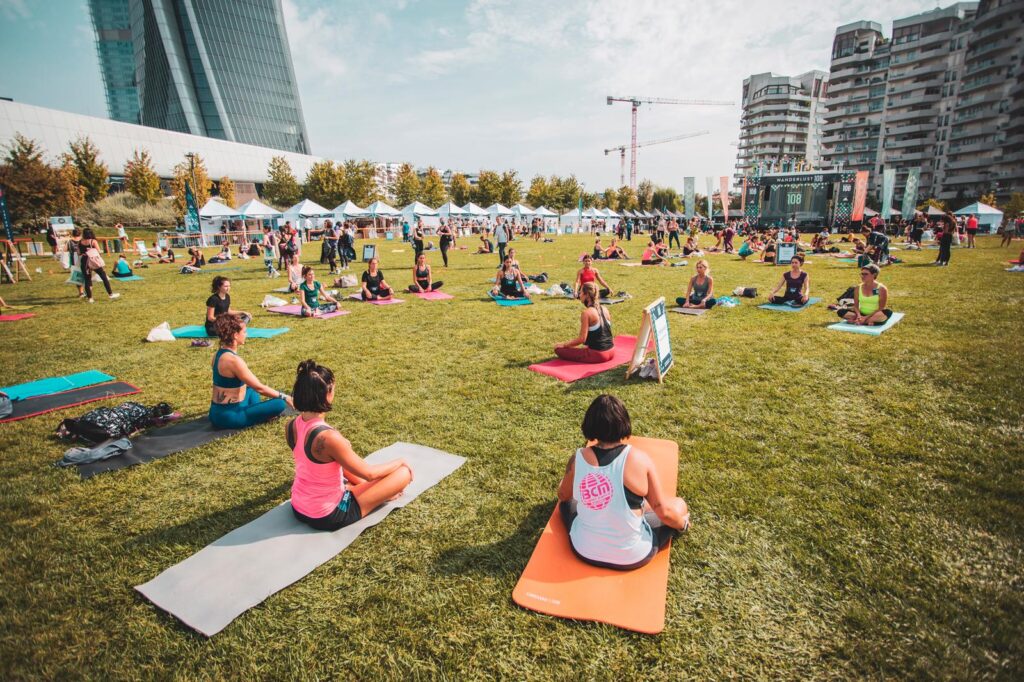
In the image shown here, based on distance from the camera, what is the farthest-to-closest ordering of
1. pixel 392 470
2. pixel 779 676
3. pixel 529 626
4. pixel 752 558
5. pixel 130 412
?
pixel 130 412
pixel 392 470
pixel 752 558
pixel 529 626
pixel 779 676

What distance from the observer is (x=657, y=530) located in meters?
3.41

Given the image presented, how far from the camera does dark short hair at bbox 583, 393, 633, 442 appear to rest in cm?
292

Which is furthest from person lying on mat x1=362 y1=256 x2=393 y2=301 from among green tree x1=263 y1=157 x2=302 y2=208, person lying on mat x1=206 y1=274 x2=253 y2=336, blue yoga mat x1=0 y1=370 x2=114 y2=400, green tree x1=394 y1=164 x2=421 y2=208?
green tree x1=263 y1=157 x2=302 y2=208

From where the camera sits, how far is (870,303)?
9133 millimetres

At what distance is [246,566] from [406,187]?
6396 centimetres

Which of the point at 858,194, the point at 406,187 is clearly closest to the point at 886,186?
the point at 858,194

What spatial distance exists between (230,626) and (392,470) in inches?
58.4

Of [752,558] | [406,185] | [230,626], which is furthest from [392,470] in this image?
[406,185]

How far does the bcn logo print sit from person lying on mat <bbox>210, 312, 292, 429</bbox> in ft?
12.9

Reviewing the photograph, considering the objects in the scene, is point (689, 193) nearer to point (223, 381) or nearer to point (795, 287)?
point (795, 287)

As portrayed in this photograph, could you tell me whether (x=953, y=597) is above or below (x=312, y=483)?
below

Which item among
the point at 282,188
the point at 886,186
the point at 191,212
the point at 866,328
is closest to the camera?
the point at 866,328

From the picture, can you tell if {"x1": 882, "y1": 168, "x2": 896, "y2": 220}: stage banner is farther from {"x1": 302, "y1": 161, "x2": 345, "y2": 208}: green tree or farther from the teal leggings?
{"x1": 302, "y1": 161, "x2": 345, "y2": 208}: green tree

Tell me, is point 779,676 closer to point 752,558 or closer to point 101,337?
point 752,558
